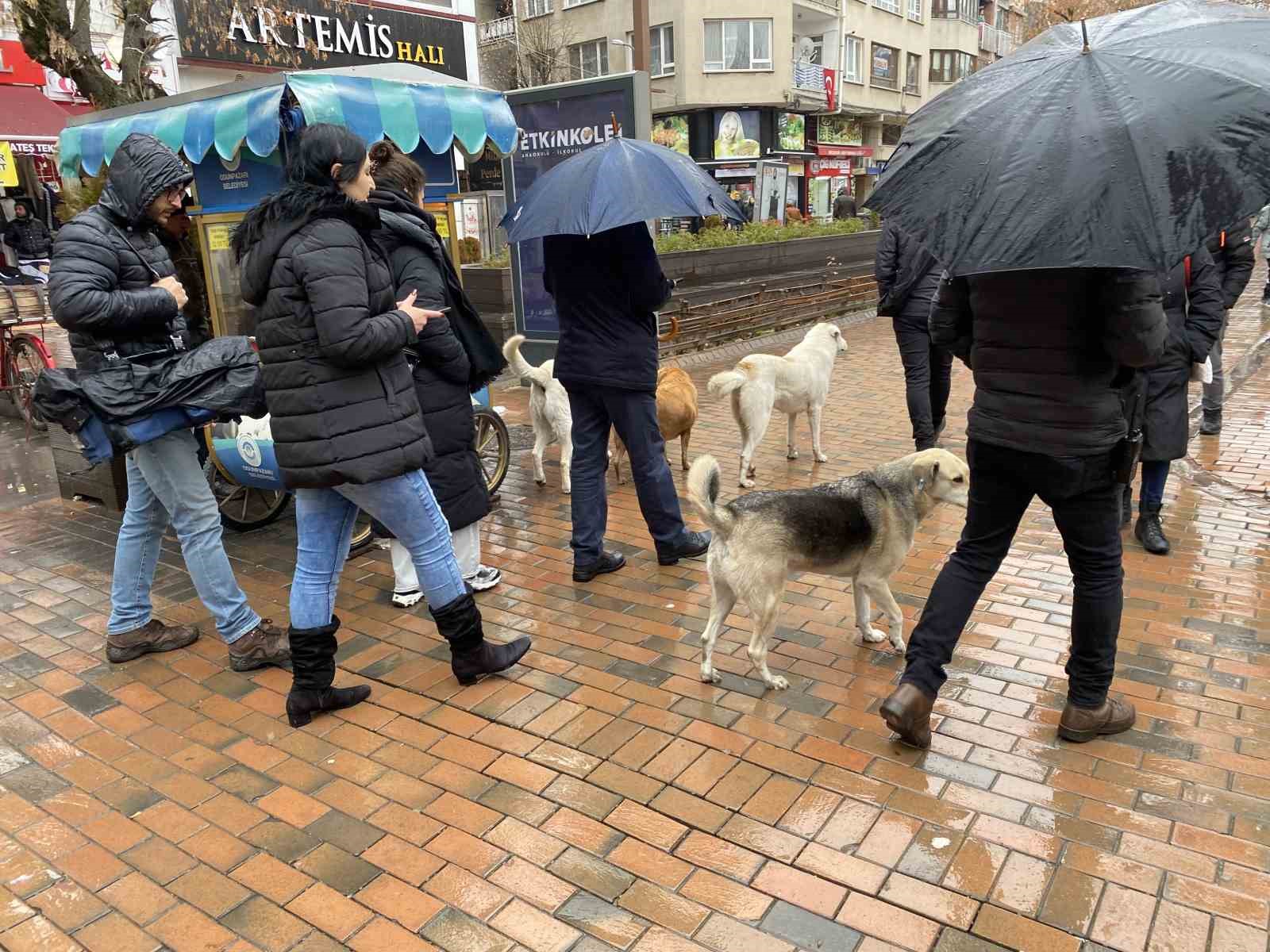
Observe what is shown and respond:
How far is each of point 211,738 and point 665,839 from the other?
1.89 meters

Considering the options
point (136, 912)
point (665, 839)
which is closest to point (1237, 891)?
point (665, 839)

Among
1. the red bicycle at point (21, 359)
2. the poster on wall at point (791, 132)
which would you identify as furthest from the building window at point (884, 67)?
the red bicycle at point (21, 359)

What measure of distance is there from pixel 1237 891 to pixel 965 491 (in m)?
1.71

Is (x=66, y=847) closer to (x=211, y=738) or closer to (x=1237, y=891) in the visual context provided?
(x=211, y=738)

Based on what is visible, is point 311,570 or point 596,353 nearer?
point 311,570

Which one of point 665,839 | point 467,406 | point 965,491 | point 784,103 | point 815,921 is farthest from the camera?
point 784,103

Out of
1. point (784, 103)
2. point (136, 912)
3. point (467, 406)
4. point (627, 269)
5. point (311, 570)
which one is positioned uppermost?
point (784, 103)

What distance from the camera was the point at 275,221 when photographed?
10.3ft

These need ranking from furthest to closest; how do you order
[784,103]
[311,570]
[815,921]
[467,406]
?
[784,103], [467,406], [311,570], [815,921]

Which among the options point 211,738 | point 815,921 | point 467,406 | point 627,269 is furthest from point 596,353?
point 815,921

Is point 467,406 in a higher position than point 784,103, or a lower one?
lower

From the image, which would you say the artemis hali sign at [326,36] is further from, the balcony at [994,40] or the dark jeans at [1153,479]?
the balcony at [994,40]

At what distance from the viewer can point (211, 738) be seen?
3512mm

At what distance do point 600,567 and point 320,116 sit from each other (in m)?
3.22
